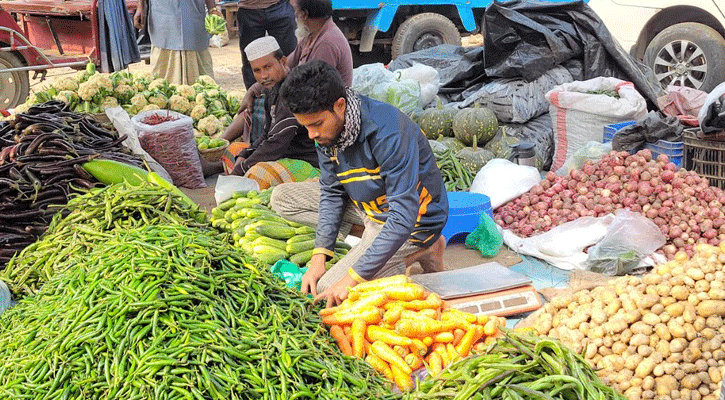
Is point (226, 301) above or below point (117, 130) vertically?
above

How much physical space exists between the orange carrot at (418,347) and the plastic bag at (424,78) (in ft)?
14.2

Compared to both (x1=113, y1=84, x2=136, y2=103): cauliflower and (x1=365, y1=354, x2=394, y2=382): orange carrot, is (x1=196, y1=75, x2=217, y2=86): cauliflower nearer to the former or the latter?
(x1=113, y1=84, x2=136, y2=103): cauliflower

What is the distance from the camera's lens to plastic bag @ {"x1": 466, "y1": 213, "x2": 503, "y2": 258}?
491 cm

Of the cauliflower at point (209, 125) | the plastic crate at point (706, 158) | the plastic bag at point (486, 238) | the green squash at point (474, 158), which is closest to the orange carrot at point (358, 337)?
the plastic bag at point (486, 238)

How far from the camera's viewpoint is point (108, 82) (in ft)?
22.8

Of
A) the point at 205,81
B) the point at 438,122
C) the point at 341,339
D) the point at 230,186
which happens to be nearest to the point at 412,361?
the point at 341,339

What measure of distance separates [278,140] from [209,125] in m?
1.97

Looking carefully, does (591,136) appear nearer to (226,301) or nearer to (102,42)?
(226,301)

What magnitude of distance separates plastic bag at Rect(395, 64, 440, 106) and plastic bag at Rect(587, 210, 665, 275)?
291 centimetres

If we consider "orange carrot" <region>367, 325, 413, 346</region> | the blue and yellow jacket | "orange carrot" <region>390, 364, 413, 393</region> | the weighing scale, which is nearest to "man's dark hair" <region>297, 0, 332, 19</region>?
the blue and yellow jacket

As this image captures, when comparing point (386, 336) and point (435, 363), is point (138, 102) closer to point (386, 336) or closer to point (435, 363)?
point (386, 336)

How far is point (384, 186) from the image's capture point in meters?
3.71

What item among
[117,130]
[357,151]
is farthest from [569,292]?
[117,130]

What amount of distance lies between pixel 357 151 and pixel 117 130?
9.55 ft
